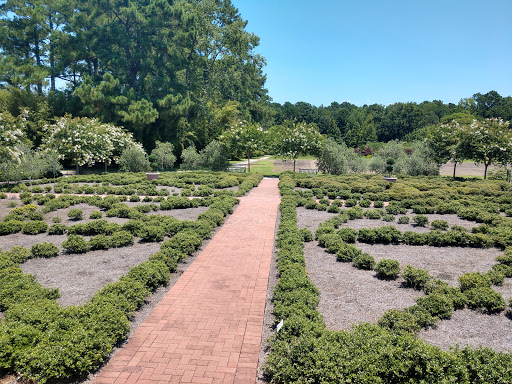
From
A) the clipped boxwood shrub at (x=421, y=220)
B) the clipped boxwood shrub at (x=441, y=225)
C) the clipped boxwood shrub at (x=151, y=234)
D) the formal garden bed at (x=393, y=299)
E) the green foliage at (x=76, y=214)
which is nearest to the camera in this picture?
the formal garden bed at (x=393, y=299)

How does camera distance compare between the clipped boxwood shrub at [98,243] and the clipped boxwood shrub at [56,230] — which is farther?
the clipped boxwood shrub at [56,230]

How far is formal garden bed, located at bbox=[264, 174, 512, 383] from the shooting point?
3906mm

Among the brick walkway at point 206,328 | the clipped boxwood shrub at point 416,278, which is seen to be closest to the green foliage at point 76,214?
the brick walkway at point 206,328

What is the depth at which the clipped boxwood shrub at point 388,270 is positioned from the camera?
7.22 m

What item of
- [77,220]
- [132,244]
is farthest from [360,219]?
[77,220]

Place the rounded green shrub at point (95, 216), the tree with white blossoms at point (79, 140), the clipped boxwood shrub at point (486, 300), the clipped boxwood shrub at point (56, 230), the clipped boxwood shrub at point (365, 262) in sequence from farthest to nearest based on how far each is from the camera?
1. the tree with white blossoms at point (79, 140)
2. the rounded green shrub at point (95, 216)
3. the clipped boxwood shrub at point (56, 230)
4. the clipped boxwood shrub at point (365, 262)
5. the clipped boxwood shrub at point (486, 300)

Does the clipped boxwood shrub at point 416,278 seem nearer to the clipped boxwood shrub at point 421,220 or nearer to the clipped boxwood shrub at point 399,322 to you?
the clipped boxwood shrub at point 399,322

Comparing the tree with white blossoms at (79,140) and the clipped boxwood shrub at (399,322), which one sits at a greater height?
the tree with white blossoms at (79,140)

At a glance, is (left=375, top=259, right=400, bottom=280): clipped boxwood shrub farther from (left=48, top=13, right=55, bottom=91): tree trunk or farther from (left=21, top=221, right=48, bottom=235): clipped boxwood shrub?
(left=48, top=13, right=55, bottom=91): tree trunk

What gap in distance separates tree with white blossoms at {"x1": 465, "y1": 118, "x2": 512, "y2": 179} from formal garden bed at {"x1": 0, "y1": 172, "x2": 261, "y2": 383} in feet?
53.1

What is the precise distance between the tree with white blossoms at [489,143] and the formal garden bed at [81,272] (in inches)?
637

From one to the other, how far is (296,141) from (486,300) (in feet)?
61.6

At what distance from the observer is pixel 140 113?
28.6 m

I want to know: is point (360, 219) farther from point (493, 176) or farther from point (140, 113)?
point (140, 113)
